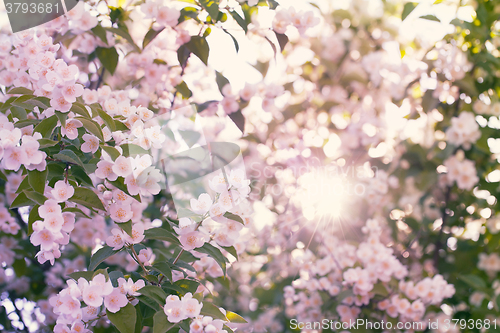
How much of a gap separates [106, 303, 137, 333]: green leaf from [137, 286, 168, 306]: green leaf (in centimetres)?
4

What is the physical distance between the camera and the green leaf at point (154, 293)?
79 centimetres

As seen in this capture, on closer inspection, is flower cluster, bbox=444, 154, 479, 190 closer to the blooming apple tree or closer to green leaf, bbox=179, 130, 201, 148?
the blooming apple tree

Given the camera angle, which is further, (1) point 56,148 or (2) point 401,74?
(2) point 401,74

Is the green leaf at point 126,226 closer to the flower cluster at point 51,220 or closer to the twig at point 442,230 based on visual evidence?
the flower cluster at point 51,220

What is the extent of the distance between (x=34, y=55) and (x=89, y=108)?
256 millimetres

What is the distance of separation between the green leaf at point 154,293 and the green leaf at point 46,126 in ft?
1.46

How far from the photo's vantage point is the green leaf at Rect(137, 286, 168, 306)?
2.58 ft

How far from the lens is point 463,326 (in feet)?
6.41

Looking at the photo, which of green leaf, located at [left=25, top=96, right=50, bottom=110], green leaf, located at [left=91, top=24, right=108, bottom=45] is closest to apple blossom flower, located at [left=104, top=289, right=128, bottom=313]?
green leaf, located at [left=25, top=96, right=50, bottom=110]

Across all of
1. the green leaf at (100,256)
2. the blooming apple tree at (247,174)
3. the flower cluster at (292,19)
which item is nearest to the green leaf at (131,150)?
the blooming apple tree at (247,174)

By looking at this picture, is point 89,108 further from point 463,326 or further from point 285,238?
point 463,326

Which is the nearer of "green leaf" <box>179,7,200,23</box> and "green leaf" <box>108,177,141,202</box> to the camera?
"green leaf" <box>108,177,141,202</box>

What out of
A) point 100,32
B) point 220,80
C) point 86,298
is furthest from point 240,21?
point 86,298

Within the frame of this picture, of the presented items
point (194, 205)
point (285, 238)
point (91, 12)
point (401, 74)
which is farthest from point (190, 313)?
point (401, 74)
